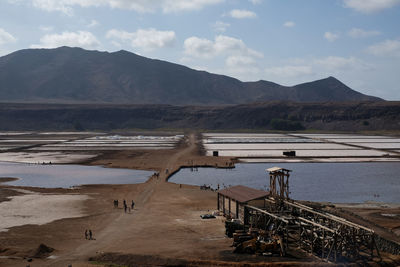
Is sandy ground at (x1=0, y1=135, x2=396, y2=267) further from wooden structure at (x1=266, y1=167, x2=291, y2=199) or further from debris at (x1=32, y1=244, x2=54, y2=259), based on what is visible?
→ wooden structure at (x1=266, y1=167, x2=291, y2=199)

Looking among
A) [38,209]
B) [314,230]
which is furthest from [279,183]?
[38,209]

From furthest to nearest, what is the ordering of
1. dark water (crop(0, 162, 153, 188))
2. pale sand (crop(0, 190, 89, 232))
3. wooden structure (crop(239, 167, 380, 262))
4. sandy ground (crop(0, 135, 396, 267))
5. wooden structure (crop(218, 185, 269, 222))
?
dark water (crop(0, 162, 153, 188)), pale sand (crop(0, 190, 89, 232)), wooden structure (crop(218, 185, 269, 222)), sandy ground (crop(0, 135, 396, 267)), wooden structure (crop(239, 167, 380, 262))

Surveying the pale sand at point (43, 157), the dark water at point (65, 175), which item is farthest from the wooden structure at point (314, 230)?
the pale sand at point (43, 157)

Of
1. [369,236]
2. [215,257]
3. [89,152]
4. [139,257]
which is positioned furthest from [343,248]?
[89,152]

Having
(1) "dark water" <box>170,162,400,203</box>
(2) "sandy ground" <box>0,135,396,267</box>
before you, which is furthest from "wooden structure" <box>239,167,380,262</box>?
(1) "dark water" <box>170,162,400,203</box>

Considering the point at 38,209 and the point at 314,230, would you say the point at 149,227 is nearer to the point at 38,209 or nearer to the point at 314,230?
the point at 314,230

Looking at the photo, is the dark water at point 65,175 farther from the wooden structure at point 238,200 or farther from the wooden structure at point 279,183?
the wooden structure at point 279,183

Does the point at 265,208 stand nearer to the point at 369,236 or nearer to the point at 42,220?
the point at 369,236
